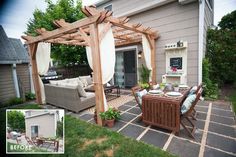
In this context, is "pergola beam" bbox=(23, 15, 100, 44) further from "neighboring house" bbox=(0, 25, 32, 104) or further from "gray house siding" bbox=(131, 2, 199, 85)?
"gray house siding" bbox=(131, 2, 199, 85)

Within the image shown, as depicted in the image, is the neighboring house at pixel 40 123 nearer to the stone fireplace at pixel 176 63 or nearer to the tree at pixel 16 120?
the tree at pixel 16 120

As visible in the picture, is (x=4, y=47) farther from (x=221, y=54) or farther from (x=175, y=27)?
(x=221, y=54)

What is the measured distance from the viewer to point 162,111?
3070 millimetres

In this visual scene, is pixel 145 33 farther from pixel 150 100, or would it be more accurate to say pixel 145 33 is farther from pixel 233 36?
pixel 233 36

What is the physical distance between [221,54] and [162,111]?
5023mm

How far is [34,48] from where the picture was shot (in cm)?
552

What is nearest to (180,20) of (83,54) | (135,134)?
(135,134)

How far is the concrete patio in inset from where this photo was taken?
7.95ft

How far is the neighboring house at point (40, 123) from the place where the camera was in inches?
48.2

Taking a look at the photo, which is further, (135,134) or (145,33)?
(145,33)

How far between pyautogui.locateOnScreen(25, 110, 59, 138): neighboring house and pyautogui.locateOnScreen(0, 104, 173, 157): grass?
1431 mm

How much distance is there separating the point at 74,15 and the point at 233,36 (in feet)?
28.1

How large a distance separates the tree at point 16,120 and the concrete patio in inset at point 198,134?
2.19 meters

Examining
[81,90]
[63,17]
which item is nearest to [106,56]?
[81,90]
